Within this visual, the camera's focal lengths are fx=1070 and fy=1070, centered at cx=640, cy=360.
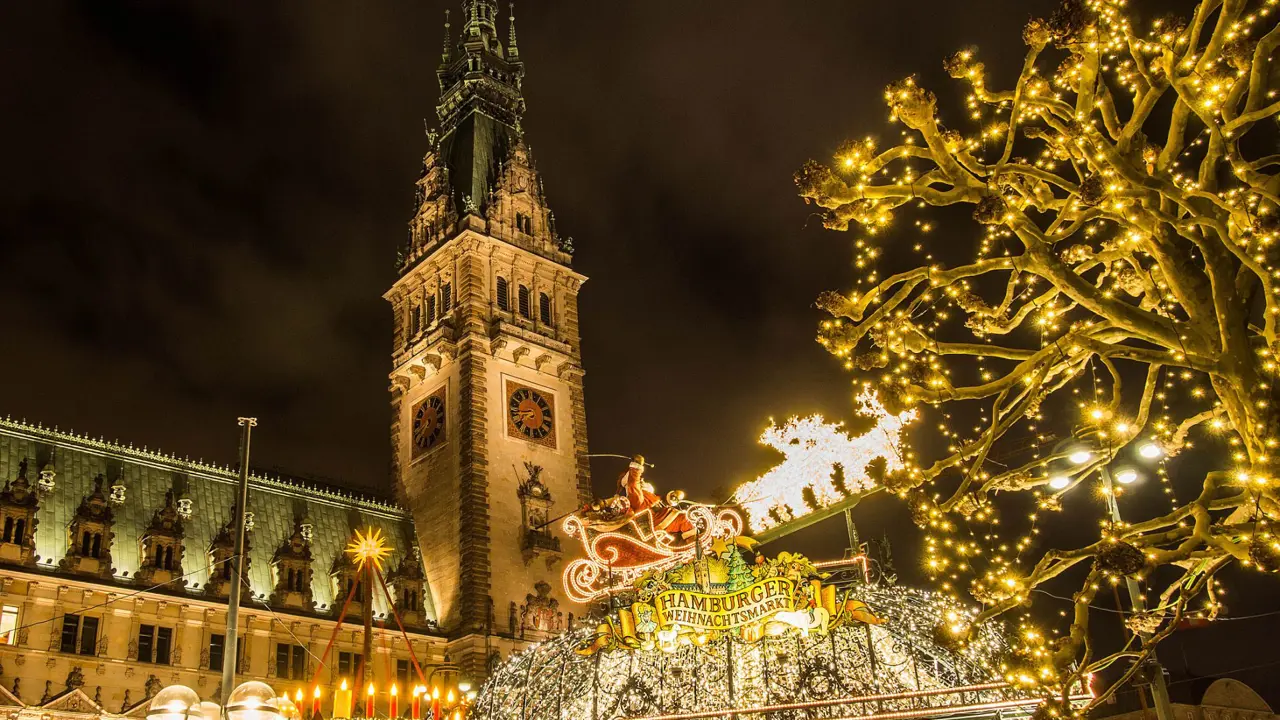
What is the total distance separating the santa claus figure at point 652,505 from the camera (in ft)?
113

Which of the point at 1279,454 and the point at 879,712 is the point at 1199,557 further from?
the point at 879,712

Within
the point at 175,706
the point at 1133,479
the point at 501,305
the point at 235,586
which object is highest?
the point at 501,305

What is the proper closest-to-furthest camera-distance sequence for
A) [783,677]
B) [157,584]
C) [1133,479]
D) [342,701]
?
[1133,479] → [783,677] → [342,701] → [157,584]

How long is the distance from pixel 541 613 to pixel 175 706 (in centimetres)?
4066

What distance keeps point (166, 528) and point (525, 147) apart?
3446 centimetres

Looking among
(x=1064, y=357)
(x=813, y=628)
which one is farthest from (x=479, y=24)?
(x=1064, y=357)

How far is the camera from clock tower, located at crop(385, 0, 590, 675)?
55219 millimetres

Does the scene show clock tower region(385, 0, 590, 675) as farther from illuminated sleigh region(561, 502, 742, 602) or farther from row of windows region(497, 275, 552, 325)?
illuminated sleigh region(561, 502, 742, 602)

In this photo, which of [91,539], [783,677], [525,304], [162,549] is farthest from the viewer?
[525,304]

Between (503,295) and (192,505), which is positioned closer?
(192,505)

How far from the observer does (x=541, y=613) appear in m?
55.1

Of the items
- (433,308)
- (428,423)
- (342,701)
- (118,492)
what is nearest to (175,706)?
(342,701)

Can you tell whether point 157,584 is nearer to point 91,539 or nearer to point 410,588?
point 91,539

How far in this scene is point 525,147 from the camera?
71688 millimetres
